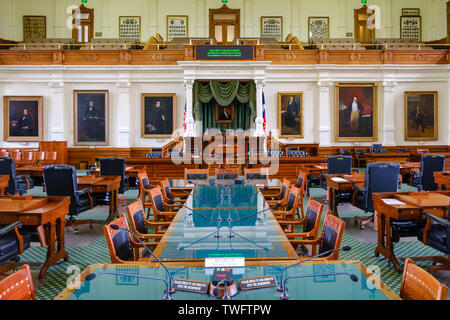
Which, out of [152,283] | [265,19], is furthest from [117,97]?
[152,283]

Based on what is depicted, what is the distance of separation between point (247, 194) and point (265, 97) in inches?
399

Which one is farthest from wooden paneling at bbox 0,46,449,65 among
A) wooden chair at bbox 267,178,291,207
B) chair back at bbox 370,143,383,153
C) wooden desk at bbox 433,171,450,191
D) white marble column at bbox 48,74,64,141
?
wooden chair at bbox 267,178,291,207

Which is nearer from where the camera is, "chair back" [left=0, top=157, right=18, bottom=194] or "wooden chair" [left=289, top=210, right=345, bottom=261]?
"wooden chair" [left=289, top=210, right=345, bottom=261]

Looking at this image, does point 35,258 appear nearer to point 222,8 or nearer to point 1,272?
point 1,272

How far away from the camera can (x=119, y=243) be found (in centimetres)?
290

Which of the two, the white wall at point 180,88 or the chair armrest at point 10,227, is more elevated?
the white wall at point 180,88

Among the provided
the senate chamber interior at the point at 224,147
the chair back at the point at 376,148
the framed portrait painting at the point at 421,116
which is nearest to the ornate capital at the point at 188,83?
the senate chamber interior at the point at 224,147

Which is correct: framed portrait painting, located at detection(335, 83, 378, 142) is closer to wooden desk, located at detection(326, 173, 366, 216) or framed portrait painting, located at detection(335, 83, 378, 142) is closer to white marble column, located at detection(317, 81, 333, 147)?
white marble column, located at detection(317, 81, 333, 147)

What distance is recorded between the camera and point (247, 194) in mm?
5066

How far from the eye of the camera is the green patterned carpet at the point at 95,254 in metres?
3.71

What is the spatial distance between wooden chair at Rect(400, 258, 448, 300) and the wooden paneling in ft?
42.8

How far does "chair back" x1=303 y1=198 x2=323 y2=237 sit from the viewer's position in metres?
3.33

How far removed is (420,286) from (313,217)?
5.85ft

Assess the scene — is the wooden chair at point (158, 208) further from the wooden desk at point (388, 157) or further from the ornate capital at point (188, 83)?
the wooden desk at point (388, 157)
